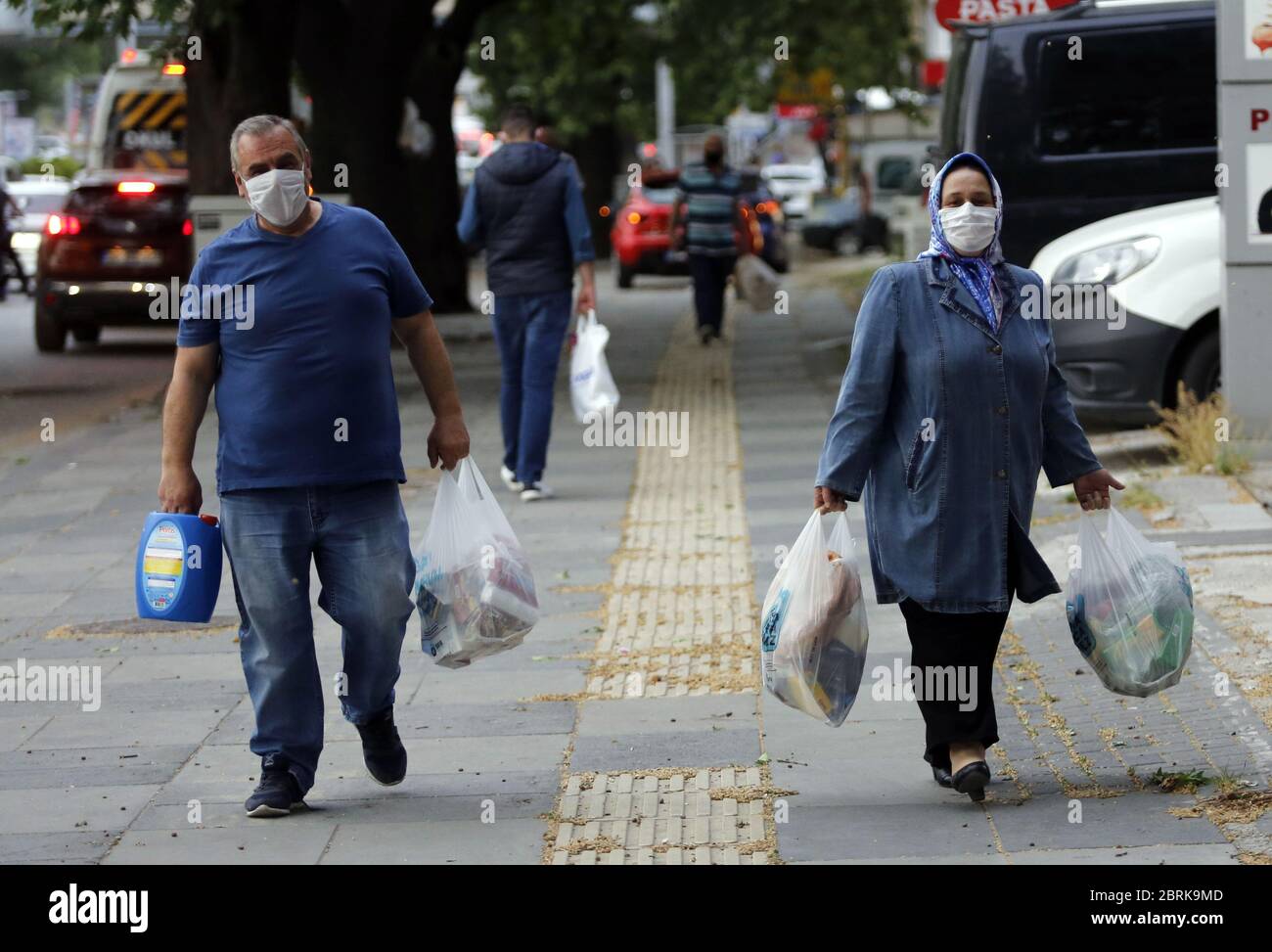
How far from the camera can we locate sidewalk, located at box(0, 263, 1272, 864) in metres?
5.07

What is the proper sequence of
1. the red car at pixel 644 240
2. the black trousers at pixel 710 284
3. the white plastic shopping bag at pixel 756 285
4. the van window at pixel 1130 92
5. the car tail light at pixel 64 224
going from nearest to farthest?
the van window at pixel 1130 92
the white plastic shopping bag at pixel 756 285
the black trousers at pixel 710 284
the car tail light at pixel 64 224
the red car at pixel 644 240

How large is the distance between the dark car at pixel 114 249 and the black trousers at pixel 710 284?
15.8 ft

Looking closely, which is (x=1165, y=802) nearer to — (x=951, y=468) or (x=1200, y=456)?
(x=951, y=468)

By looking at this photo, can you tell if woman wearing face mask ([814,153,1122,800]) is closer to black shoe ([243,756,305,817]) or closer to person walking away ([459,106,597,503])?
black shoe ([243,756,305,817])

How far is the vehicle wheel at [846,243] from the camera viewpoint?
39.8 metres

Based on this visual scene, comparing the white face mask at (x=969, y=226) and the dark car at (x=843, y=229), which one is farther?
the dark car at (x=843, y=229)

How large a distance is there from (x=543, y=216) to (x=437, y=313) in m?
12.8

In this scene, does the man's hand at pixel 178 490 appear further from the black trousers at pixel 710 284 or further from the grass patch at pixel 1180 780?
the black trousers at pixel 710 284

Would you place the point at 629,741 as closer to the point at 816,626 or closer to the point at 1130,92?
the point at 816,626

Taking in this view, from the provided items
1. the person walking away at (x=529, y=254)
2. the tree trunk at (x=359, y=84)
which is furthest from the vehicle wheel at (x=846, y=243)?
the person walking away at (x=529, y=254)

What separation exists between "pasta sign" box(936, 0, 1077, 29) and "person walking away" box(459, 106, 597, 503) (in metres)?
4.73

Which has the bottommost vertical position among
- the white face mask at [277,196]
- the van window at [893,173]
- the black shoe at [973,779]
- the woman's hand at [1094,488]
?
the van window at [893,173]

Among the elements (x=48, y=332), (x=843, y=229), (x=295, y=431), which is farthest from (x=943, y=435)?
(x=843, y=229)

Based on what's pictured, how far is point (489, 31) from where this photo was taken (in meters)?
31.7
